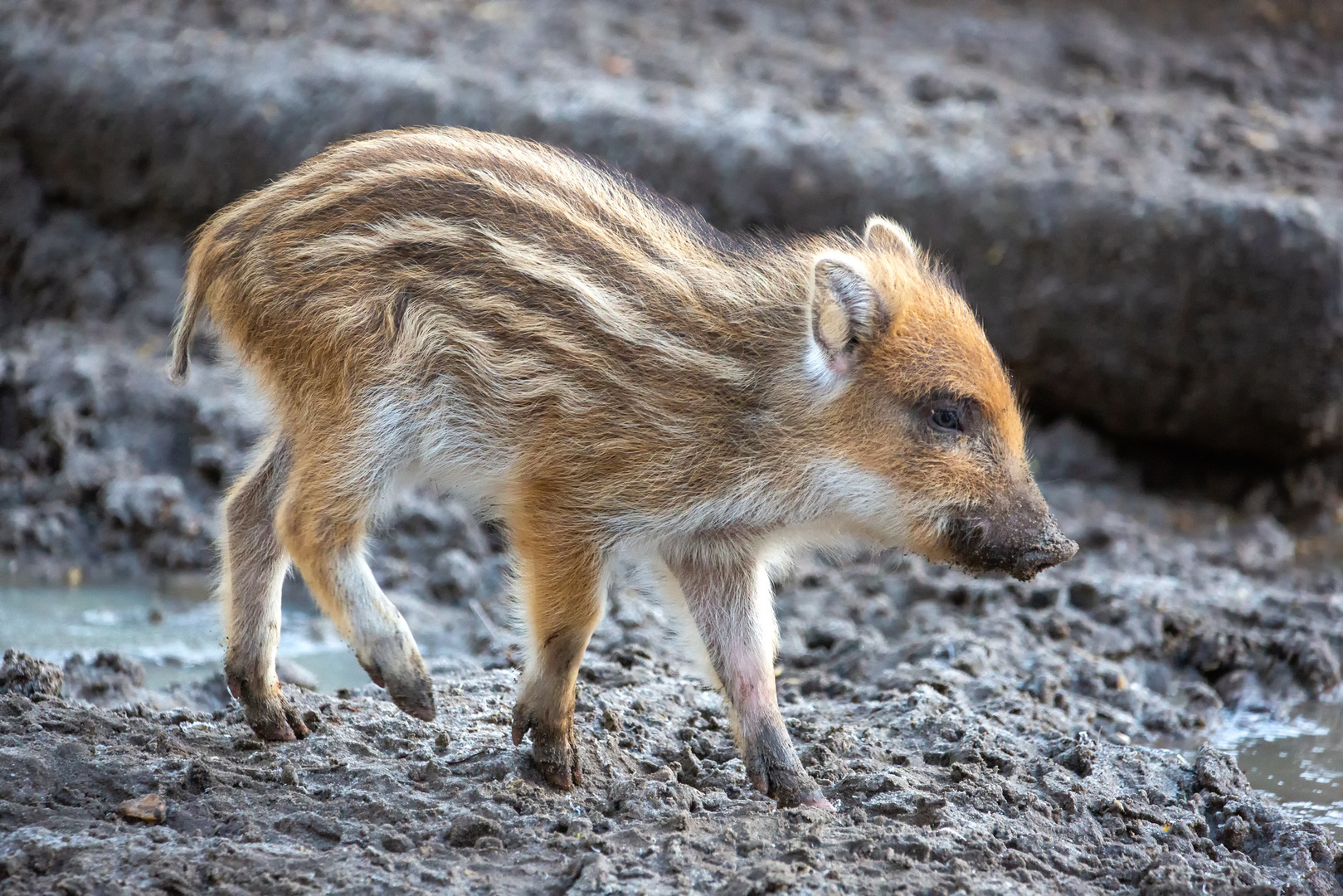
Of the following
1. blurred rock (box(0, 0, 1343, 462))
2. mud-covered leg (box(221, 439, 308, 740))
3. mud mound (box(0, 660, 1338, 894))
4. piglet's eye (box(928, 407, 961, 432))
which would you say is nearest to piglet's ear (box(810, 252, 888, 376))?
piglet's eye (box(928, 407, 961, 432))

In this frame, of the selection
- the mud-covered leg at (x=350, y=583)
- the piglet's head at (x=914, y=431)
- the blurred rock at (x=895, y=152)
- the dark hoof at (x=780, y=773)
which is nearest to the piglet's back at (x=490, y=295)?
the piglet's head at (x=914, y=431)

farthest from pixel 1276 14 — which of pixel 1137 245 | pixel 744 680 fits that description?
pixel 744 680

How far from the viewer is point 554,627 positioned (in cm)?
362

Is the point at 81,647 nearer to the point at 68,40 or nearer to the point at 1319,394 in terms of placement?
the point at 68,40

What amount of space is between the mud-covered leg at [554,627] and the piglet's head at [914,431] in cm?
70

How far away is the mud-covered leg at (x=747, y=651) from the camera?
3664 mm

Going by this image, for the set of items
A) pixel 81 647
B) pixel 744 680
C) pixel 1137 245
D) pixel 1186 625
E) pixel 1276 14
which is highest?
pixel 1276 14

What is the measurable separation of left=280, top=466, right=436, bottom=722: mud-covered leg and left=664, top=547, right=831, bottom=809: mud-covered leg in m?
0.74

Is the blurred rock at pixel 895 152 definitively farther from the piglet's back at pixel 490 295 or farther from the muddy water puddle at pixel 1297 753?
the piglet's back at pixel 490 295

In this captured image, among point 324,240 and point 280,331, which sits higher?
point 324,240

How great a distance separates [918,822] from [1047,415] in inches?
177

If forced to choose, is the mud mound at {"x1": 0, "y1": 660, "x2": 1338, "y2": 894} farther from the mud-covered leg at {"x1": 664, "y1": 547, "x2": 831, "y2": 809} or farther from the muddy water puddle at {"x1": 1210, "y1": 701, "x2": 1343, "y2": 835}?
→ the muddy water puddle at {"x1": 1210, "y1": 701, "x2": 1343, "y2": 835}

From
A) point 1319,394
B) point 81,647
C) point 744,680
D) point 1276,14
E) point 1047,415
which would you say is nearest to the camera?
point 744,680

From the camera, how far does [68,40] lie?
8016 millimetres
